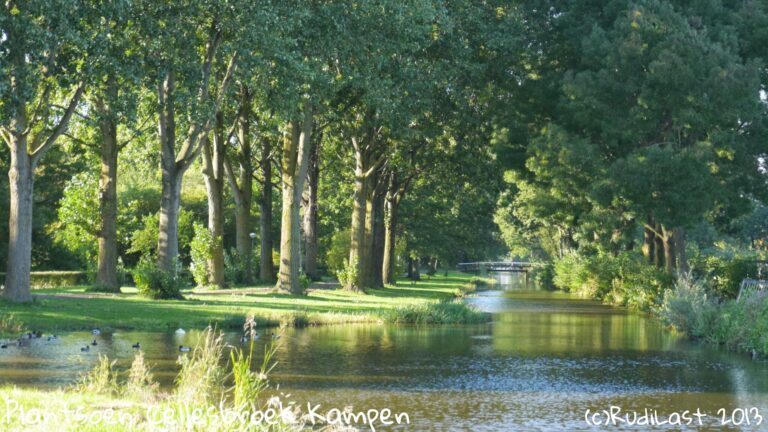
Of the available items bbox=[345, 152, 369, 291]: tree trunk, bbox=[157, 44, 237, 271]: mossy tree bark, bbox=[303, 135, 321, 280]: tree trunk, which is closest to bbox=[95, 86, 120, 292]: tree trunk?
bbox=[157, 44, 237, 271]: mossy tree bark

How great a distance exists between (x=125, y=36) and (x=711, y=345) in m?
18.6

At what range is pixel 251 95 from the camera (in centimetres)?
4144

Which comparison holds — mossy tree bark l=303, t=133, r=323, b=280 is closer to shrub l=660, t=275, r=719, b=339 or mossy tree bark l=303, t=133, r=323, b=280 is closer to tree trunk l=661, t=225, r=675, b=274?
tree trunk l=661, t=225, r=675, b=274

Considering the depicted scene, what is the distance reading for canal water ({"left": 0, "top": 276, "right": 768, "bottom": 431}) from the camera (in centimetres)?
1582

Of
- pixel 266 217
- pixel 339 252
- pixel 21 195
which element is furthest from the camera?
pixel 339 252

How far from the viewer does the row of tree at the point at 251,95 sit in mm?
27000

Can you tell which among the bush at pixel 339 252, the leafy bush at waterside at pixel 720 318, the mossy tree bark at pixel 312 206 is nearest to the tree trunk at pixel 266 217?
the mossy tree bark at pixel 312 206

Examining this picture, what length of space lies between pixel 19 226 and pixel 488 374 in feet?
47.9

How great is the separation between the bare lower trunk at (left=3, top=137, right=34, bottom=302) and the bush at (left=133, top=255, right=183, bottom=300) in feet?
22.1

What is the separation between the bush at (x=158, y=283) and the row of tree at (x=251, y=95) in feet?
1.76

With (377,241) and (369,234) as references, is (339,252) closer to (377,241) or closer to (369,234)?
(377,241)

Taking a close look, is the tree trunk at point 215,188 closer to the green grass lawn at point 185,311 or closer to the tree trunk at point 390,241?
the green grass lawn at point 185,311

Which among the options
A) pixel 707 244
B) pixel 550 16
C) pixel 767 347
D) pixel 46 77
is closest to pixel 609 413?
pixel 767 347

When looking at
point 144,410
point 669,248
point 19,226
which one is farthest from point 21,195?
point 669,248
